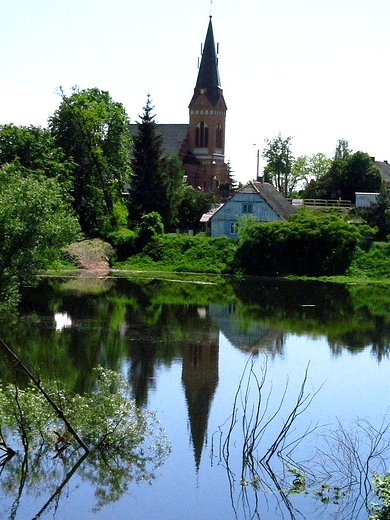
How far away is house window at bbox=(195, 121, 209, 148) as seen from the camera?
82.6m

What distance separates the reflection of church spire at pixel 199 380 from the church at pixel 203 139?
51704mm

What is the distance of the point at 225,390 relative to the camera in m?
22.5

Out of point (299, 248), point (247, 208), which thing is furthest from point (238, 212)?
point (299, 248)

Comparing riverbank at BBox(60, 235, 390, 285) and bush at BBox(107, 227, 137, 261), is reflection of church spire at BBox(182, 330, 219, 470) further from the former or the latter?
bush at BBox(107, 227, 137, 261)

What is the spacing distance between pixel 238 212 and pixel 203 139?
24680 millimetres

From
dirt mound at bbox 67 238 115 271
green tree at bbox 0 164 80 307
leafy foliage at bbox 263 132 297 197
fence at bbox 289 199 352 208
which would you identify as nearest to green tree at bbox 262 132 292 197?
leafy foliage at bbox 263 132 297 197

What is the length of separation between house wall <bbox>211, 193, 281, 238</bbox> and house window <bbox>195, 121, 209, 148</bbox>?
24315 mm

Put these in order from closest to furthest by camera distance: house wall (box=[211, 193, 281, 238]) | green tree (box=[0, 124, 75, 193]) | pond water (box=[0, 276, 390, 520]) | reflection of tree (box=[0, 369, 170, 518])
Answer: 1. pond water (box=[0, 276, 390, 520])
2. reflection of tree (box=[0, 369, 170, 518])
3. green tree (box=[0, 124, 75, 193])
4. house wall (box=[211, 193, 281, 238])

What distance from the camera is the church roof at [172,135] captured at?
81681 mm

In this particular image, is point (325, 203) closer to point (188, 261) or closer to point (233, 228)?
point (233, 228)

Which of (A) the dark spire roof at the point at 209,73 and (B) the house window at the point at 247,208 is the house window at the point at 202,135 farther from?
(B) the house window at the point at 247,208

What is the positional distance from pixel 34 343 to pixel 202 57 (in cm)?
5584

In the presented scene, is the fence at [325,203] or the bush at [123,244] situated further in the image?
the fence at [325,203]

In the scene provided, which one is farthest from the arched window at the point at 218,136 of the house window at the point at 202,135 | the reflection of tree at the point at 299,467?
the reflection of tree at the point at 299,467
